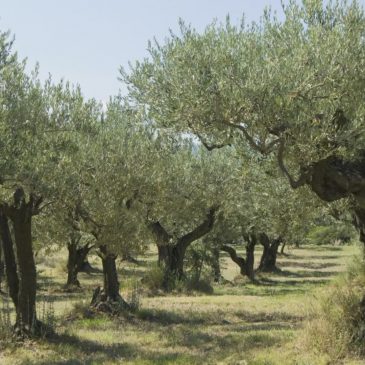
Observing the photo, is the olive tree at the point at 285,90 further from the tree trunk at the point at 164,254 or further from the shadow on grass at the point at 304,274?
the shadow on grass at the point at 304,274

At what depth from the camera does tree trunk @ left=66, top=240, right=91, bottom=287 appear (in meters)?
33.4

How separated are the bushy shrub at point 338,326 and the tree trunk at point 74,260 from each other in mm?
23386

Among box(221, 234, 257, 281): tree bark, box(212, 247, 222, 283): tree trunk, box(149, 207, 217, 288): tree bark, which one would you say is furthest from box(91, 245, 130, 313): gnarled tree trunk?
box(221, 234, 257, 281): tree bark

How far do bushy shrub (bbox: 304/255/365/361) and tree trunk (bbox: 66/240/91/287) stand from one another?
2339cm

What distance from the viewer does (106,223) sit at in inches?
692

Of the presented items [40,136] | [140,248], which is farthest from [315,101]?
[140,248]

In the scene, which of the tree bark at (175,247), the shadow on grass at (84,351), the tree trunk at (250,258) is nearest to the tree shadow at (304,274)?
the tree trunk at (250,258)

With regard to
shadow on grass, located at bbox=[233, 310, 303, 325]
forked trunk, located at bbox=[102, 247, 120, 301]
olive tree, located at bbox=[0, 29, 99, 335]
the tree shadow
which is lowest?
the tree shadow

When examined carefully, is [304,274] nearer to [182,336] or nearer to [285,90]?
[182,336]

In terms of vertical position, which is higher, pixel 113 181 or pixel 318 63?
pixel 318 63

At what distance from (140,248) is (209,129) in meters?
9.01

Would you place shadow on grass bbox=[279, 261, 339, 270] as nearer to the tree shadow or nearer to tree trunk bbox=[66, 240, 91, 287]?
the tree shadow

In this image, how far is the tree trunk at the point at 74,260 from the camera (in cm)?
3344

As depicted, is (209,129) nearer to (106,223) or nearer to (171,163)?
(106,223)
